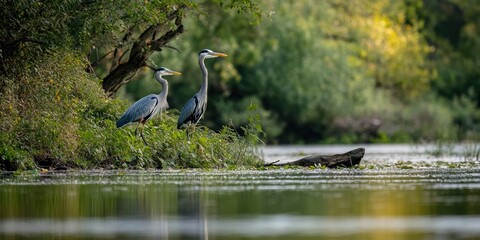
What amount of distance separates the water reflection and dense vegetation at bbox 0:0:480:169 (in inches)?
87.0

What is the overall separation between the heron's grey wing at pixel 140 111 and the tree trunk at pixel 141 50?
3.35 metres

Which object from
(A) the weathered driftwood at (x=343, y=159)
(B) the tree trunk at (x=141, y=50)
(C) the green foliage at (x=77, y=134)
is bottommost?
(A) the weathered driftwood at (x=343, y=159)

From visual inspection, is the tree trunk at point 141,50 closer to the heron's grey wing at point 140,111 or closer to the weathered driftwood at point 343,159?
the heron's grey wing at point 140,111

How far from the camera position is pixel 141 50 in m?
29.2

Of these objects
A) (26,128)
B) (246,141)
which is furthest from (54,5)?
(246,141)

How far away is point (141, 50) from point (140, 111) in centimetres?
464

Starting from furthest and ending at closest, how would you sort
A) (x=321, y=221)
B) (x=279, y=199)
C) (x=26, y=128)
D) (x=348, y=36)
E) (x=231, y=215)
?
(x=348, y=36) < (x=26, y=128) < (x=279, y=199) < (x=231, y=215) < (x=321, y=221)

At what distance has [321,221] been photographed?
13398 mm

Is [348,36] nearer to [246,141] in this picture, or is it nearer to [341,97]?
[341,97]

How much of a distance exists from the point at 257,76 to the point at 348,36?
314 inches

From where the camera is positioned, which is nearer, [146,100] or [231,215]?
[231,215]

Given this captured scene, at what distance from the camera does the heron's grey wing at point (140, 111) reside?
969 inches

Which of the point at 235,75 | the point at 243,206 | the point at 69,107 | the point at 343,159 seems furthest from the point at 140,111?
the point at 235,75

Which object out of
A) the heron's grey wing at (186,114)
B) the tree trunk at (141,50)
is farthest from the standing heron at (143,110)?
the tree trunk at (141,50)
